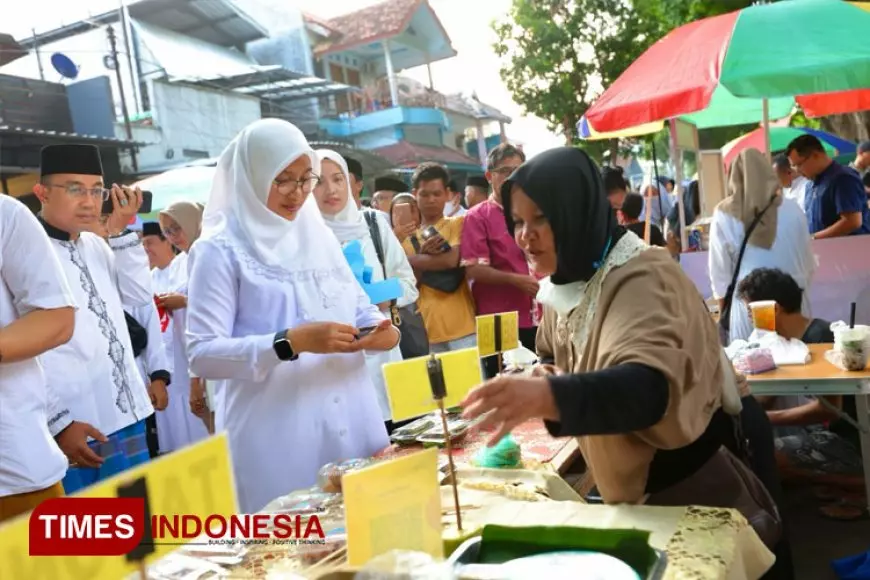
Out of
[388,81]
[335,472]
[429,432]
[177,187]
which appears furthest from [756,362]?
→ [388,81]

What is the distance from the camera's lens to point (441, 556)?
1323mm

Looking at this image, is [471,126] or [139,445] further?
[471,126]

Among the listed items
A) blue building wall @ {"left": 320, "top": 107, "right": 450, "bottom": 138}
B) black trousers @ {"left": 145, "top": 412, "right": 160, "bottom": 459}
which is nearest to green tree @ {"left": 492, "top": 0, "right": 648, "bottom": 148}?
blue building wall @ {"left": 320, "top": 107, "right": 450, "bottom": 138}

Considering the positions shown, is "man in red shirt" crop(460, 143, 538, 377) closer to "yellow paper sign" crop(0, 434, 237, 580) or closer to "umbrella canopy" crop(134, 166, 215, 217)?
"yellow paper sign" crop(0, 434, 237, 580)

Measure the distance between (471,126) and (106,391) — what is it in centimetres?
2776

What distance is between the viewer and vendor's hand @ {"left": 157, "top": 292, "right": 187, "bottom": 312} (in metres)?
4.33

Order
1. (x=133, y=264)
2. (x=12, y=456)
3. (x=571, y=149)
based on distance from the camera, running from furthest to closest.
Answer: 1. (x=133, y=264)
2. (x=12, y=456)
3. (x=571, y=149)

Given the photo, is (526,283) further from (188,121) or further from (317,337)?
(188,121)

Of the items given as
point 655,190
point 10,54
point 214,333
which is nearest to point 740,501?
point 214,333

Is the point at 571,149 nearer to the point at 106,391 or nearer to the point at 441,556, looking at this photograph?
the point at 441,556

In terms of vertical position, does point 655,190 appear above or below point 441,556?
above

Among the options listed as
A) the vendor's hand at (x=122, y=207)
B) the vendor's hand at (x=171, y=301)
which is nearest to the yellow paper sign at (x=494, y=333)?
the vendor's hand at (x=122, y=207)

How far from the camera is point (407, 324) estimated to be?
386cm

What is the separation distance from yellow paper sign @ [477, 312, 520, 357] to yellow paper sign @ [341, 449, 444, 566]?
1.20 meters
